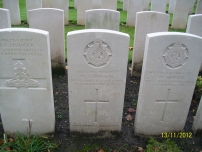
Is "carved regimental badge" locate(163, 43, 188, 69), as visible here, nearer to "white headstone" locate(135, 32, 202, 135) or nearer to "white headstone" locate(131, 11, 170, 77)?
"white headstone" locate(135, 32, 202, 135)

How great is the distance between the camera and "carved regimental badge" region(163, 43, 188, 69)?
9.60 feet

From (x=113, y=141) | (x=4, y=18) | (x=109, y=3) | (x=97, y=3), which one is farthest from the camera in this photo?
(x=97, y=3)

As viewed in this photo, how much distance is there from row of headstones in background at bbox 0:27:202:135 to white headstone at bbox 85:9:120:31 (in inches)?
97.0

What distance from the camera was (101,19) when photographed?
5.26 m

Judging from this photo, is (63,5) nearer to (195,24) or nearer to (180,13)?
(180,13)

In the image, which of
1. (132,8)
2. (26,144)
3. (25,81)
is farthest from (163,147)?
(132,8)

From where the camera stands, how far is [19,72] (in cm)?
291

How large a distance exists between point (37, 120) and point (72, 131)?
1.99ft

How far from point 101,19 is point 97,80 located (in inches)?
104

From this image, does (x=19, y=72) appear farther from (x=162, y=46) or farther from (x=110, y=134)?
(x=162, y=46)

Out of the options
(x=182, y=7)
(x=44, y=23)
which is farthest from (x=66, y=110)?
(x=182, y=7)

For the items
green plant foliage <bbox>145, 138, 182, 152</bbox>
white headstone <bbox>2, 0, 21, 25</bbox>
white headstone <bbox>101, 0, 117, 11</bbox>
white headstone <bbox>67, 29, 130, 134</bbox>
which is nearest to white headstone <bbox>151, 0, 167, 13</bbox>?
white headstone <bbox>101, 0, 117, 11</bbox>

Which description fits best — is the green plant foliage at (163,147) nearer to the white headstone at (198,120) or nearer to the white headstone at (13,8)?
the white headstone at (198,120)

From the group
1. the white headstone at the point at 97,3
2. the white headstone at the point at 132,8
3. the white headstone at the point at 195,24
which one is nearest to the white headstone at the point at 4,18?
the white headstone at the point at 195,24
